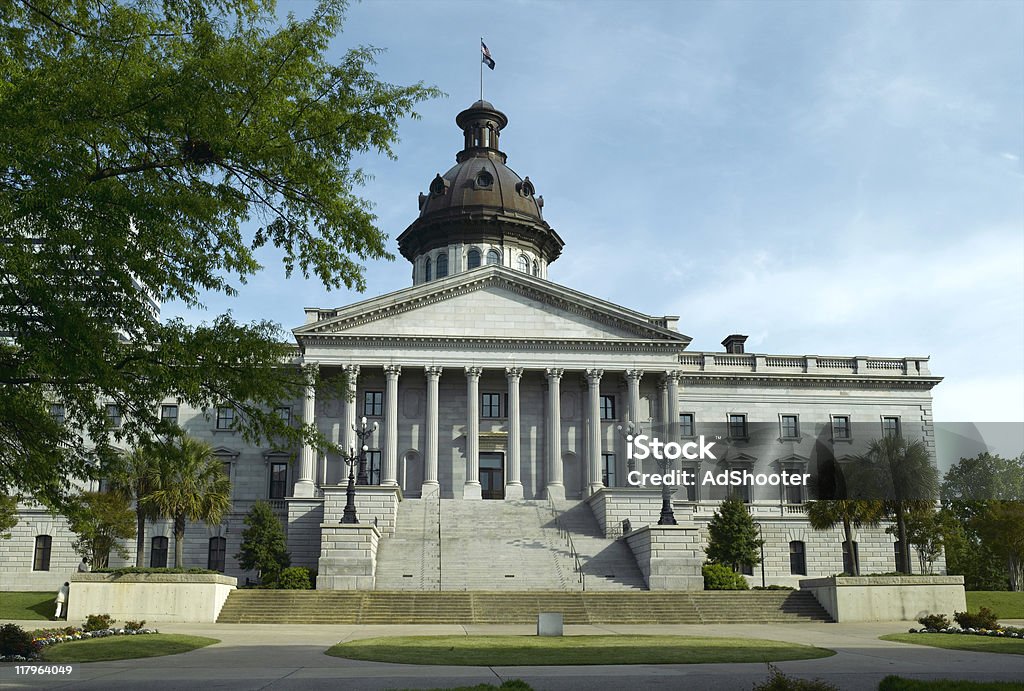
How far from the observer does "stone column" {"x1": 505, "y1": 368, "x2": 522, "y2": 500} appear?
58.7 m

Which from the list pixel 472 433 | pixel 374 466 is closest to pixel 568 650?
pixel 472 433

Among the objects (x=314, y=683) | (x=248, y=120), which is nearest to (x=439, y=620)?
(x=314, y=683)

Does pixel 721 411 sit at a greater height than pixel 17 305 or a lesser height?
greater

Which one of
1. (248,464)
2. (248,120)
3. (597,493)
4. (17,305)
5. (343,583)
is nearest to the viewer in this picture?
(17,305)

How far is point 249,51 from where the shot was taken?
1407cm

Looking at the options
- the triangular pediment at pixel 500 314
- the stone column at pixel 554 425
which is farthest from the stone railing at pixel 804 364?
the stone column at pixel 554 425

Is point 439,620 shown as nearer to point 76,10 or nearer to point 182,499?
point 182,499

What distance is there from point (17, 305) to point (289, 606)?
82.7 feet

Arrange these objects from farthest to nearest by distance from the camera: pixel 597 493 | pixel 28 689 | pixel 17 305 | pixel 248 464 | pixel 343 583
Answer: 1. pixel 248 464
2. pixel 597 493
3. pixel 343 583
4. pixel 28 689
5. pixel 17 305

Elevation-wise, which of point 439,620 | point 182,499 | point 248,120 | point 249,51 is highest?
point 249,51

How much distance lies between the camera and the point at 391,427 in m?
58.9

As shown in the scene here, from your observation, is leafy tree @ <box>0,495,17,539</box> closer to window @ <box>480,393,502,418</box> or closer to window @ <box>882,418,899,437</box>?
window @ <box>480,393,502,418</box>

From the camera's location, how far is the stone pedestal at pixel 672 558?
1639 inches

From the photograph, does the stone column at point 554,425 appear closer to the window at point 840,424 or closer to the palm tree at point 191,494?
the window at point 840,424
